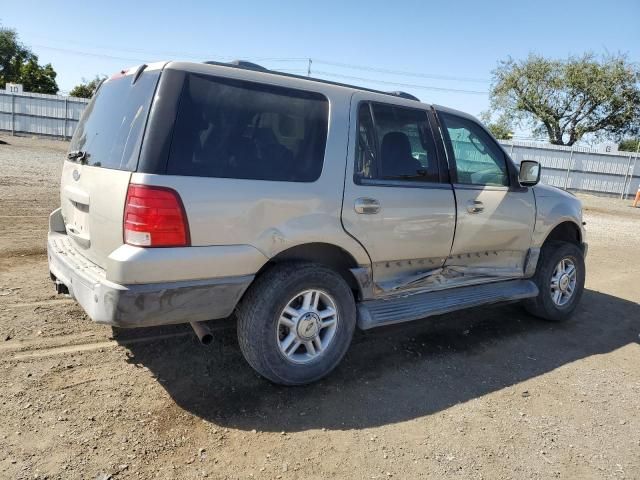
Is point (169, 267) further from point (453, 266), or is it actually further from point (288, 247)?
point (453, 266)

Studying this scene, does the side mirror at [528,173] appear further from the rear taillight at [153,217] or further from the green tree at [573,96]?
the green tree at [573,96]

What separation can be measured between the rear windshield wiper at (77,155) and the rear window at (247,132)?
1.05 meters

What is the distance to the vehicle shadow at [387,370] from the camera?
3.12 metres

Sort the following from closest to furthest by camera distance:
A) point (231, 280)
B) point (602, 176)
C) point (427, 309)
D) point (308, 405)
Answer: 1. point (231, 280)
2. point (308, 405)
3. point (427, 309)
4. point (602, 176)

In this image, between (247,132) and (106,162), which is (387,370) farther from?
(106,162)

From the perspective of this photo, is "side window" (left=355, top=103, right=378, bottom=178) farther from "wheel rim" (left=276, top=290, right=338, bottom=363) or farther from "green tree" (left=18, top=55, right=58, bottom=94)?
"green tree" (left=18, top=55, right=58, bottom=94)

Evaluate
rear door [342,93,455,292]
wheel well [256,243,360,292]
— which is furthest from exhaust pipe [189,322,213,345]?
rear door [342,93,455,292]

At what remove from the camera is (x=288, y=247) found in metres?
3.16

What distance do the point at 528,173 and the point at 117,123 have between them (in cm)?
351

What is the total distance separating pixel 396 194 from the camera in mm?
3648

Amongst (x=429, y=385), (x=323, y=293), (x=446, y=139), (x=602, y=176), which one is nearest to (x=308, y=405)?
(x=323, y=293)

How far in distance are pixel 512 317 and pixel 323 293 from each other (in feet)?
9.25

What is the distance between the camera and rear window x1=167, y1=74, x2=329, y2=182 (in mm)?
2822

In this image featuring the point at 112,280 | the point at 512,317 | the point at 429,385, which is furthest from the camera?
the point at 512,317
